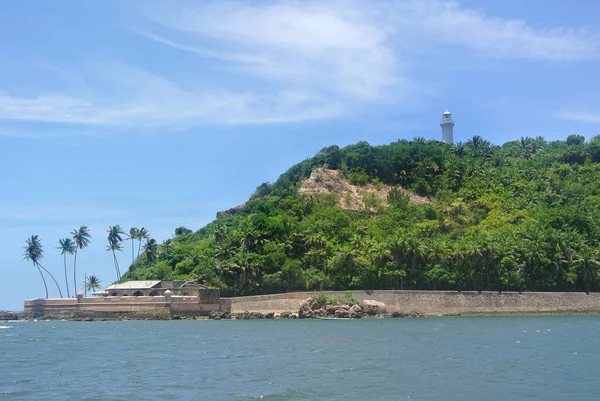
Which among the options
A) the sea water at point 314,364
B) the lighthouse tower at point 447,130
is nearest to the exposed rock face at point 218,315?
the sea water at point 314,364

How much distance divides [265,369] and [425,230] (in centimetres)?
5978

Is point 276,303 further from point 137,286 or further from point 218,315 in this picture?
point 137,286

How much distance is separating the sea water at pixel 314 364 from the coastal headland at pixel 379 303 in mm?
17457

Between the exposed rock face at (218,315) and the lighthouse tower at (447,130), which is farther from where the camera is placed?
the lighthouse tower at (447,130)

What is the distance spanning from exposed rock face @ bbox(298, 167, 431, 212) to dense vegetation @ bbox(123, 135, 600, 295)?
1.54 m

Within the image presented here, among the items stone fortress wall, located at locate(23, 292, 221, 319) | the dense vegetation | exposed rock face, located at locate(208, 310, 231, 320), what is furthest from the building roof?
exposed rock face, located at locate(208, 310, 231, 320)

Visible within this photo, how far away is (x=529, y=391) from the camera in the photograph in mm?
26062

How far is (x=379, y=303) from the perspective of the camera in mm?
75250

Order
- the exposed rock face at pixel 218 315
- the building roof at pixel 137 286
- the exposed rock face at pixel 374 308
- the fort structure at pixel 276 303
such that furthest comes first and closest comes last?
1. the building roof at pixel 137 286
2. the exposed rock face at pixel 218 315
3. the fort structure at pixel 276 303
4. the exposed rock face at pixel 374 308

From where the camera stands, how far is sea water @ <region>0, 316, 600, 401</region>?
2669 centimetres

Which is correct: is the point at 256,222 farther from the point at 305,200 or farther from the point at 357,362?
the point at 357,362

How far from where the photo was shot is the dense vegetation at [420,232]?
7862 centimetres

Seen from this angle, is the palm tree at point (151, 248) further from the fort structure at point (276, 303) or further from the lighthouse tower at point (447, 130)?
the lighthouse tower at point (447, 130)

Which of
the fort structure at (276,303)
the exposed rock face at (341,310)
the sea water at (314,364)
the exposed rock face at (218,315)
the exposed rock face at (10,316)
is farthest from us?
the exposed rock face at (10,316)
